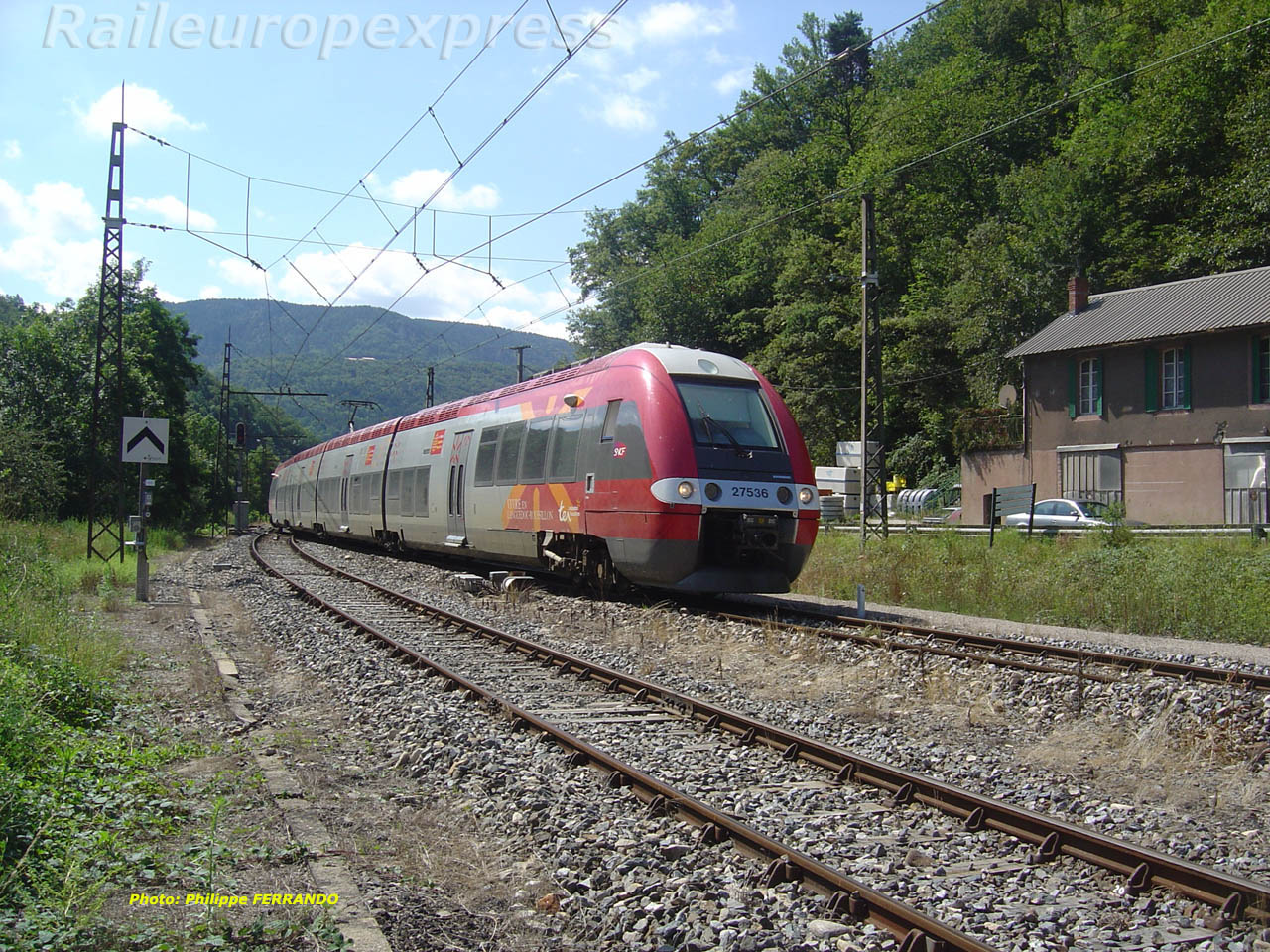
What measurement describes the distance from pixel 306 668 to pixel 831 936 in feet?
26.0

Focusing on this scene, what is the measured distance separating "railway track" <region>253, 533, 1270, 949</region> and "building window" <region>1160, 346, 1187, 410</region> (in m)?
26.9

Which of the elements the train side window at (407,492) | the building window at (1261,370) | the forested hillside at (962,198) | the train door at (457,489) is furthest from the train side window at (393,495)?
the building window at (1261,370)

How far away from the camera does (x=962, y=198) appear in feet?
163

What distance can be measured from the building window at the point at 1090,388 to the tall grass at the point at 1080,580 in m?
15.4

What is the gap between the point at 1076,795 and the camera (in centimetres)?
578

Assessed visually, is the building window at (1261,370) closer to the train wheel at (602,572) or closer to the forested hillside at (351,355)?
the train wheel at (602,572)

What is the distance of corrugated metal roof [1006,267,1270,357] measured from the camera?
1174 inches

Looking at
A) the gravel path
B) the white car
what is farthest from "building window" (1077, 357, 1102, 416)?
the gravel path

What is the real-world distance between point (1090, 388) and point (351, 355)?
302 ft

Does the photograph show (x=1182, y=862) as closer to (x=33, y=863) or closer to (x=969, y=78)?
(x=33, y=863)

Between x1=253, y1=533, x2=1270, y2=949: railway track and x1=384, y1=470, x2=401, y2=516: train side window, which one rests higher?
x1=384, y1=470, x2=401, y2=516: train side window

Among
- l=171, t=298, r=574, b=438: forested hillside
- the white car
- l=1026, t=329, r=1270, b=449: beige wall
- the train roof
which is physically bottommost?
the white car

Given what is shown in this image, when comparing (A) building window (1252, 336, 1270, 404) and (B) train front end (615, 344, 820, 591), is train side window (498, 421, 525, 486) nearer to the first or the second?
(B) train front end (615, 344, 820, 591)

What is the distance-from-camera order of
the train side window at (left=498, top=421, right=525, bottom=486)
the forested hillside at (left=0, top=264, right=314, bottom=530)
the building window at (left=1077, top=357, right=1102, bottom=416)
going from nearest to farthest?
the train side window at (left=498, top=421, right=525, bottom=486) < the forested hillside at (left=0, top=264, right=314, bottom=530) < the building window at (left=1077, top=357, right=1102, bottom=416)
